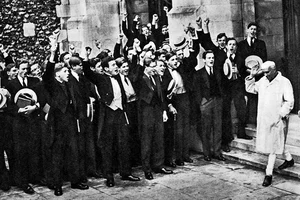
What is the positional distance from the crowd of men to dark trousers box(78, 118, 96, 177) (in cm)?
2

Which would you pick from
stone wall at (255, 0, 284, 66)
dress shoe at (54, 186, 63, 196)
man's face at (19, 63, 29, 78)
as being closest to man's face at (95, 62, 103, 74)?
man's face at (19, 63, 29, 78)

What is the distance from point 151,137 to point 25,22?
490 inches

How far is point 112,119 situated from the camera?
341 inches

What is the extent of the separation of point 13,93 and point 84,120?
120 centimetres

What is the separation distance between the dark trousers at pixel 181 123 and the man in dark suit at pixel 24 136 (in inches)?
97.2

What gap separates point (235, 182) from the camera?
8461mm

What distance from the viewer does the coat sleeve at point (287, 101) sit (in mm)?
7871

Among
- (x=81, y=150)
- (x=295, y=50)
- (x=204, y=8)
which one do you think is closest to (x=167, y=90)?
(x=81, y=150)

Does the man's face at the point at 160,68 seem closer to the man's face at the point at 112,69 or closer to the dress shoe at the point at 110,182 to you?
the man's face at the point at 112,69

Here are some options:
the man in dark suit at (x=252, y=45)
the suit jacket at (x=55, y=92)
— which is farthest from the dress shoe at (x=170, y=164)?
the man in dark suit at (x=252, y=45)

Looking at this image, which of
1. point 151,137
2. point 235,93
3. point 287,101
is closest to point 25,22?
point 235,93

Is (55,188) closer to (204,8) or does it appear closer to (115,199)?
(115,199)

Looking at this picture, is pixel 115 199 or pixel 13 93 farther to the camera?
pixel 13 93

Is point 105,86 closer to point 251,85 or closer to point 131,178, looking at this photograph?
point 131,178
